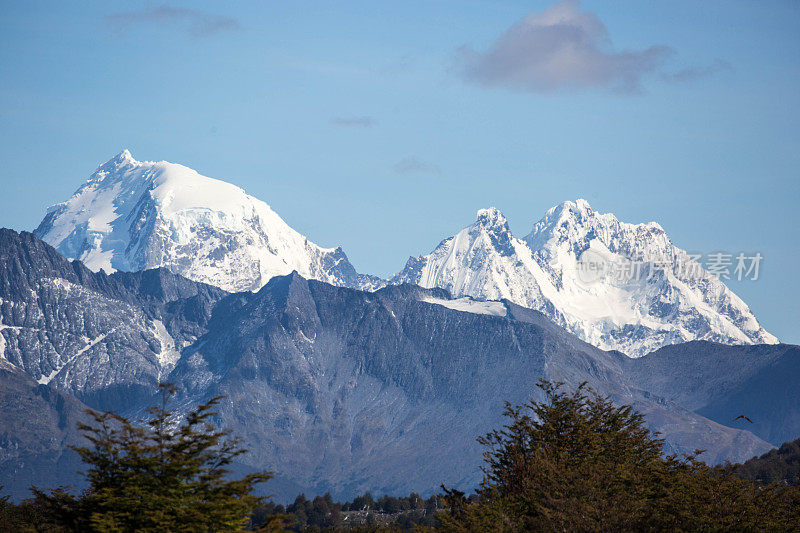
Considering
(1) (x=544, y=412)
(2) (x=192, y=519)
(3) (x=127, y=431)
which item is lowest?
(2) (x=192, y=519)

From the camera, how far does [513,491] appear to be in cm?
12181

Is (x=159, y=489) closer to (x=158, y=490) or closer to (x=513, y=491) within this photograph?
(x=158, y=490)

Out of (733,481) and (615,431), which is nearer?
(733,481)

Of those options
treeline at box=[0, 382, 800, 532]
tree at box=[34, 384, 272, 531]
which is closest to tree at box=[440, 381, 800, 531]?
treeline at box=[0, 382, 800, 532]

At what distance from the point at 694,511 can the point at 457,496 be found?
24.2 metres

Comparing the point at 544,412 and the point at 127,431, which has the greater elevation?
the point at 544,412

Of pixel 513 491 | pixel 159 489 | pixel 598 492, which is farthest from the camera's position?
pixel 513 491

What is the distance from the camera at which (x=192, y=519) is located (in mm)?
78500

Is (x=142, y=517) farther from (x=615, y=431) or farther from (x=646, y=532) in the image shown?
(x=615, y=431)

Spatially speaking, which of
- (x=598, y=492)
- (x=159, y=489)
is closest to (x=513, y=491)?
(x=598, y=492)

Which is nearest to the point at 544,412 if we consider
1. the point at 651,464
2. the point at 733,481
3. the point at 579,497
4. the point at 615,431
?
the point at 615,431

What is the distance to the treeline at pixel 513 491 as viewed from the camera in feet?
264

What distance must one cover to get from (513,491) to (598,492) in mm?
21537

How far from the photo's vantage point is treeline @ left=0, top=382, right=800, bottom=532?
8038 centimetres
